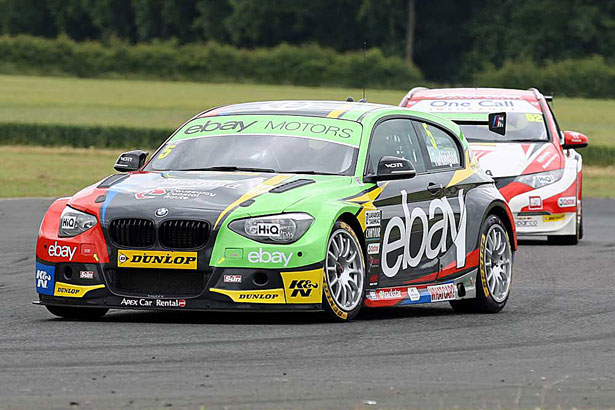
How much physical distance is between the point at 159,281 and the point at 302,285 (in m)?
0.88

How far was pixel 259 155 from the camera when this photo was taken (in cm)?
1064

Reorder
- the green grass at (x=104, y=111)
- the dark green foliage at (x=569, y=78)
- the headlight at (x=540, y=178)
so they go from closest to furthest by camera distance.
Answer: the headlight at (x=540, y=178) → the green grass at (x=104, y=111) → the dark green foliage at (x=569, y=78)

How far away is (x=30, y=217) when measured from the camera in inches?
826

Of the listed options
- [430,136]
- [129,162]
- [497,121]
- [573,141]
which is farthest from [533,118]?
[129,162]

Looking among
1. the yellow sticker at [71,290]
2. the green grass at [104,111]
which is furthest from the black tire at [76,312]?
the green grass at [104,111]

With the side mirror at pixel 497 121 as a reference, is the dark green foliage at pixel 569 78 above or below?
below

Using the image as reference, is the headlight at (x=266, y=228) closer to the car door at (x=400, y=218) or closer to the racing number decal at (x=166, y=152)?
the car door at (x=400, y=218)

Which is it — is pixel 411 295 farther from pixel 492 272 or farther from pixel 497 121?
pixel 497 121

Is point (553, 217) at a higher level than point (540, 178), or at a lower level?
lower

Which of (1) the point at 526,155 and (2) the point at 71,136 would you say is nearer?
(1) the point at 526,155

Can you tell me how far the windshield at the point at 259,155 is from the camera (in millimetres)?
10523

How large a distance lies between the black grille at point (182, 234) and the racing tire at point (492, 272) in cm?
252

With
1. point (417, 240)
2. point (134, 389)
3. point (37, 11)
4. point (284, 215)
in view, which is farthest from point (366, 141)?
point (37, 11)

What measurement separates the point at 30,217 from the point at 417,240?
36.6 feet
